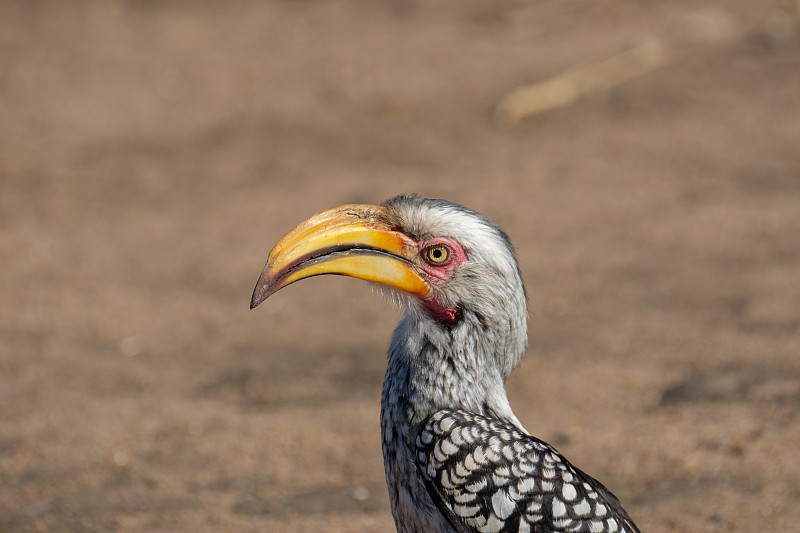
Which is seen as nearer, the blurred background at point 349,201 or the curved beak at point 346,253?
the curved beak at point 346,253

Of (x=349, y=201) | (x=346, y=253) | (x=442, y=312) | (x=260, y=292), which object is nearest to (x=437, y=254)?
(x=442, y=312)

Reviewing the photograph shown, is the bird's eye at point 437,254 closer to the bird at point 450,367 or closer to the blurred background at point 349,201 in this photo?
the bird at point 450,367

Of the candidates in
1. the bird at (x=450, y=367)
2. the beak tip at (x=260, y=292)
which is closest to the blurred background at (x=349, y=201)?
the bird at (x=450, y=367)

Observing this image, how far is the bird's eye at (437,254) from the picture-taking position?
11.5ft

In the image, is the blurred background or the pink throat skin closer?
the pink throat skin

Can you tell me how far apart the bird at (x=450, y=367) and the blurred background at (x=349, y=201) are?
4.40ft

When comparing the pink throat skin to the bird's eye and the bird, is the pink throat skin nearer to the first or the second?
the bird

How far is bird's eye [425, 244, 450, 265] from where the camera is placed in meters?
3.50

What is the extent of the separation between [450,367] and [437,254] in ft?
1.39

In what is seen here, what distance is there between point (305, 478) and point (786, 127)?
22.9 ft

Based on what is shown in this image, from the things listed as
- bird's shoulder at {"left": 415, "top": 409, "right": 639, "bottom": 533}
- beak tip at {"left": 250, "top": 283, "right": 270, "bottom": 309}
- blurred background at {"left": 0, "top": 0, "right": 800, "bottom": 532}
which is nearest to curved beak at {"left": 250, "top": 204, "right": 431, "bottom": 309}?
beak tip at {"left": 250, "top": 283, "right": 270, "bottom": 309}

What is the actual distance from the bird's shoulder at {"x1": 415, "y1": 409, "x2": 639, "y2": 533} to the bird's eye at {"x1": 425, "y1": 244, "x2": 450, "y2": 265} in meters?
0.58

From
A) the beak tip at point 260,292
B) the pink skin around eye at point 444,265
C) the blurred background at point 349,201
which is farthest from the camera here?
the blurred background at point 349,201

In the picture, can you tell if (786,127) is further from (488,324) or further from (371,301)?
(488,324)
